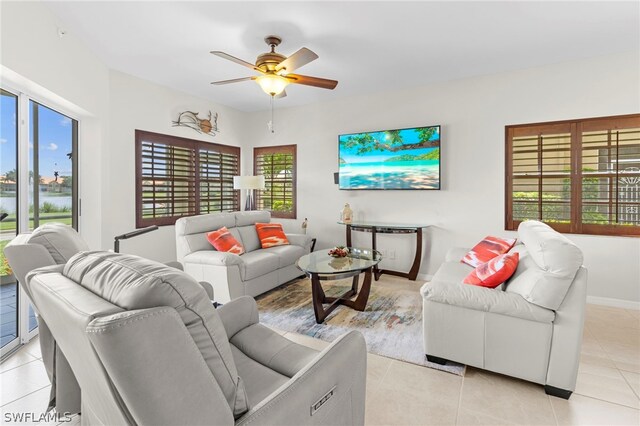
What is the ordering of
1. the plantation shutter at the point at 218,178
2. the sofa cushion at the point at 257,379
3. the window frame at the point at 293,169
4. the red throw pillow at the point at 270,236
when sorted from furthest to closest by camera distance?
the window frame at the point at 293,169
the plantation shutter at the point at 218,178
the red throw pillow at the point at 270,236
the sofa cushion at the point at 257,379

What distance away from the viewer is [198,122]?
4.98 meters

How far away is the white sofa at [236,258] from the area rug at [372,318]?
0.24m

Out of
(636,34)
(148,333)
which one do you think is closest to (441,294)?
(148,333)

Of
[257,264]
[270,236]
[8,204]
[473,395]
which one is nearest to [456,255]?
→ [473,395]

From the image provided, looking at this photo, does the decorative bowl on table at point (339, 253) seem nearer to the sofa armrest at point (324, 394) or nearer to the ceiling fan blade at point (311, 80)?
the ceiling fan blade at point (311, 80)

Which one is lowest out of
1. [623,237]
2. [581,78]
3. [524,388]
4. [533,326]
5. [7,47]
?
[524,388]

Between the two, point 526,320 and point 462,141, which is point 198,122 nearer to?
point 462,141

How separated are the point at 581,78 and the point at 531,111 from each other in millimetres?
547

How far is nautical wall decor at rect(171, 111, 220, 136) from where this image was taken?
4746 millimetres

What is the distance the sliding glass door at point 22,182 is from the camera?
2.42 metres

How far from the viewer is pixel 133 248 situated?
161 inches

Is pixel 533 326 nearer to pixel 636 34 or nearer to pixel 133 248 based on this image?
pixel 636 34

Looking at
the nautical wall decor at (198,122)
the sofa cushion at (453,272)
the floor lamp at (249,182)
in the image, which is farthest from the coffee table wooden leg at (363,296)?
the nautical wall decor at (198,122)

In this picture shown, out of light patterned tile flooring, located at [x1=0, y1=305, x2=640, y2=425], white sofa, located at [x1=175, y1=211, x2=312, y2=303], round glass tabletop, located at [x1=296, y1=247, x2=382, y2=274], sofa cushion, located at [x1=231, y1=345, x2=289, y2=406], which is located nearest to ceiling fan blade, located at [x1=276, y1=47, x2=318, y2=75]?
round glass tabletop, located at [x1=296, y1=247, x2=382, y2=274]
